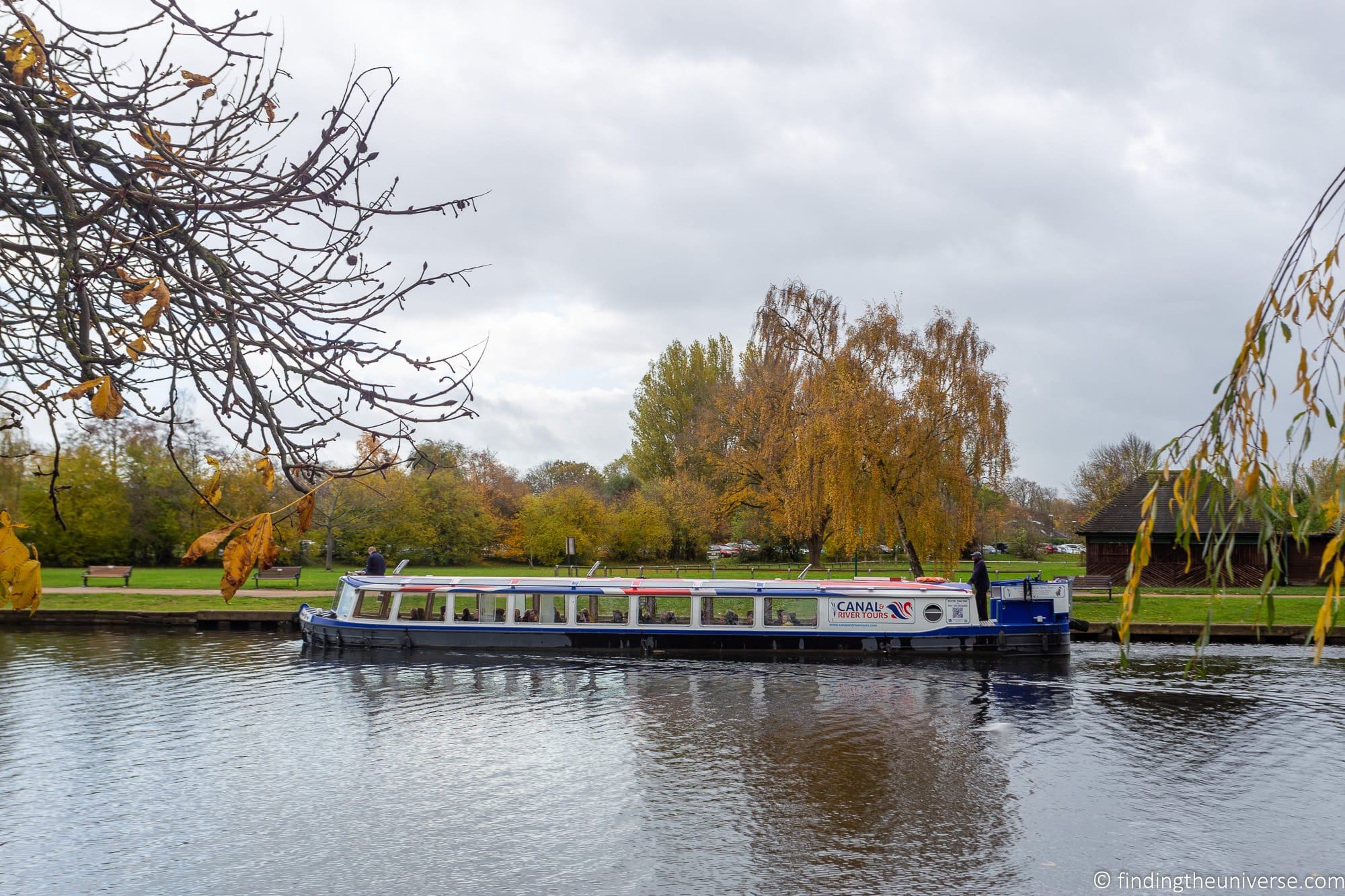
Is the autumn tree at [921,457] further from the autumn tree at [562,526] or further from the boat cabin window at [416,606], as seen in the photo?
the autumn tree at [562,526]

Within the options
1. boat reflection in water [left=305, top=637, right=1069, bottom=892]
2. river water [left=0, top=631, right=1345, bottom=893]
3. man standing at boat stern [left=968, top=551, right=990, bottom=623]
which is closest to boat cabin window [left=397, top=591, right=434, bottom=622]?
boat reflection in water [left=305, top=637, right=1069, bottom=892]

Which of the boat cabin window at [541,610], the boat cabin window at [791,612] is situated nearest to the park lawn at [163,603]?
the boat cabin window at [541,610]

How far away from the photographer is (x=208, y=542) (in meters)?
3.60

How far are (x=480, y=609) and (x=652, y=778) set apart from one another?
1349cm

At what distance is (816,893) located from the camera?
33.8 feet

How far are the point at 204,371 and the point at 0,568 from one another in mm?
1761

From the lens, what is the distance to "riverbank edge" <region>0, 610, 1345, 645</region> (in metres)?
28.8

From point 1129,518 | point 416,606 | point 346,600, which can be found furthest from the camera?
point 1129,518

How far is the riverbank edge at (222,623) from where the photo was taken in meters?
28.8

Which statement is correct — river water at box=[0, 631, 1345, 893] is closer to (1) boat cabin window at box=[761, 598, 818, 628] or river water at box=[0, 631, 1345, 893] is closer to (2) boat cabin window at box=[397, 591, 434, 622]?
(1) boat cabin window at box=[761, 598, 818, 628]

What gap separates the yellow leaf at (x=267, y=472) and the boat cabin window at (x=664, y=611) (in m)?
22.6

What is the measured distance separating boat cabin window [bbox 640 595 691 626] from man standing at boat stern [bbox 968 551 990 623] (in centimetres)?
740

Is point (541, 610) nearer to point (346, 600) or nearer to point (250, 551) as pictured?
point (346, 600)

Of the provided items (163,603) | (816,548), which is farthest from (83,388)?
(816,548)
